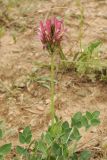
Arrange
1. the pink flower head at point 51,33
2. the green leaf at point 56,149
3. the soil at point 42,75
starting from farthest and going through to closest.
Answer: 1. the soil at point 42,75
2. the green leaf at point 56,149
3. the pink flower head at point 51,33

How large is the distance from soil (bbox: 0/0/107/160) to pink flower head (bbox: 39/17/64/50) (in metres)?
0.74

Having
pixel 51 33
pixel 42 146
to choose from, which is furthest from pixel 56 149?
pixel 51 33

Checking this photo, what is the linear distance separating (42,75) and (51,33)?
1177mm

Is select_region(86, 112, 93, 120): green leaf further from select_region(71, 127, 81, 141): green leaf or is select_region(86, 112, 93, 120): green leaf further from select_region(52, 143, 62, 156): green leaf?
select_region(52, 143, 62, 156): green leaf

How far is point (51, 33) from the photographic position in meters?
1.71

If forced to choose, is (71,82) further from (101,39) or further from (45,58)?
(101,39)

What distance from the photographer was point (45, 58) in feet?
10.0

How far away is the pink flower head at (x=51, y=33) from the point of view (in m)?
1.71

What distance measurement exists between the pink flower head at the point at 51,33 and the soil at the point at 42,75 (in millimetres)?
741

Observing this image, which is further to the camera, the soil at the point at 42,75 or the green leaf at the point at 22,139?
the soil at the point at 42,75

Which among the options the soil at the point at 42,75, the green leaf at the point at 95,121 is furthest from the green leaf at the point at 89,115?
the soil at the point at 42,75

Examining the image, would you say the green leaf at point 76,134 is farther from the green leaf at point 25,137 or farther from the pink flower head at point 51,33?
the pink flower head at point 51,33

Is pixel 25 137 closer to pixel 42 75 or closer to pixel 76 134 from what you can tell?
pixel 76 134

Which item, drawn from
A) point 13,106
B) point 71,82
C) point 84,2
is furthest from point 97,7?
point 13,106
